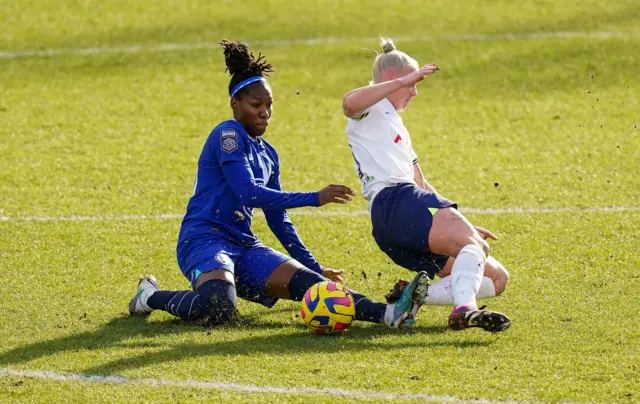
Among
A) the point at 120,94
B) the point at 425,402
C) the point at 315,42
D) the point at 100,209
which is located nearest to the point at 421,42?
the point at 315,42

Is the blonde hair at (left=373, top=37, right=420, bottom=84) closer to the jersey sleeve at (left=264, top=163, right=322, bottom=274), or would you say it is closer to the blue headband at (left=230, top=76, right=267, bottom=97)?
the blue headband at (left=230, top=76, right=267, bottom=97)

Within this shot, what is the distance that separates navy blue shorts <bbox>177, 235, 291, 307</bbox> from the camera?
636cm

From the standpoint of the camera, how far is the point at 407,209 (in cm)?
609

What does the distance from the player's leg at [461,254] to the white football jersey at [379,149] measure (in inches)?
14.5

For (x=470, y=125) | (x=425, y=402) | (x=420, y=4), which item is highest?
(x=420, y=4)

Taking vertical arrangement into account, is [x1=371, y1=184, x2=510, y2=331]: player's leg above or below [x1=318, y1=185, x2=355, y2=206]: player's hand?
below

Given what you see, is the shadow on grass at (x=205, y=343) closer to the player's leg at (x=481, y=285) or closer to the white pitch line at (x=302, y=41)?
the player's leg at (x=481, y=285)

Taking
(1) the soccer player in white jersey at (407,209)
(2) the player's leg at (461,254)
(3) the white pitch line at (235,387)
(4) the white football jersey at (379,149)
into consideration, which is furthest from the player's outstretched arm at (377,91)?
(3) the white pitch line at (235,387)

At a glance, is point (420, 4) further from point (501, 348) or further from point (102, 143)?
point (501, 348)

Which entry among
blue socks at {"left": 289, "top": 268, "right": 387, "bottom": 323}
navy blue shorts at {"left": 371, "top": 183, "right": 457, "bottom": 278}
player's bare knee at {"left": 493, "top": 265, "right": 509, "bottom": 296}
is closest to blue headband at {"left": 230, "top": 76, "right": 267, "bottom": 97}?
navy blue shorts at {"left": 371, "top": 183, "right": 457, "bottom": 278}

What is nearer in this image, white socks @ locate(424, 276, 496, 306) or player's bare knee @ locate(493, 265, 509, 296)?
white socks @ locate(424, 276, 496, 306)

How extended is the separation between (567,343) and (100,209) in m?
4.52

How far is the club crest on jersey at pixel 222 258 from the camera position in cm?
630

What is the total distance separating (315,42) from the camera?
46.8 feet
